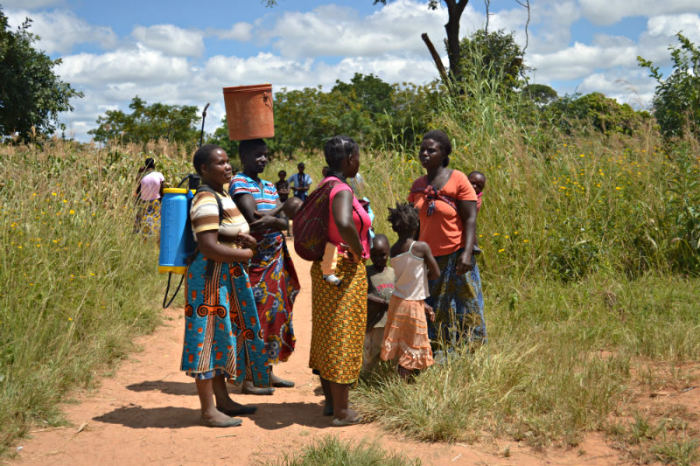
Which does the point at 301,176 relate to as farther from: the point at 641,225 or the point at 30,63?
the point at 30,63

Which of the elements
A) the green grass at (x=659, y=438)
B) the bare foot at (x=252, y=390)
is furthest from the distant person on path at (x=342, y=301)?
the green grass at (x=659, y=438)

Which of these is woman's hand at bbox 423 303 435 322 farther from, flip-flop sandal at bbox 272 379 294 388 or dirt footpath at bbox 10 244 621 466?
flip-flop sandal at bbox 272 379 294 388

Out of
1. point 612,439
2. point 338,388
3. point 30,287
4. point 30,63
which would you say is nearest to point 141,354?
point 30,287

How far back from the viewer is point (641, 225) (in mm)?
6477

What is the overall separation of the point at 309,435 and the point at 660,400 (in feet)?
7.49

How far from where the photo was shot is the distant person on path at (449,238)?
13.5ft

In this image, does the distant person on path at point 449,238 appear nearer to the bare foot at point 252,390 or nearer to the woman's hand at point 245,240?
the woman's hand at point 245,240

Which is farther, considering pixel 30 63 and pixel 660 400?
pixel 30 63

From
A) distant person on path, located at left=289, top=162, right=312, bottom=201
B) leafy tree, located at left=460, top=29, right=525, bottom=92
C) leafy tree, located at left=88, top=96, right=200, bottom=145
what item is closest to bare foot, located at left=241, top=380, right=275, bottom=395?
leafy tree, located at left=460, top=29, right=525, bottom=92

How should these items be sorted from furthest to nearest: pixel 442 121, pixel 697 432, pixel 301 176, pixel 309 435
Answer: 1. pixel 301 176
2. pixel 442 121
3. pixel 309 435
4. pixel 697 432

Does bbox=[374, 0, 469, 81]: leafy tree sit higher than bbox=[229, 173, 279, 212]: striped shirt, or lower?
higher

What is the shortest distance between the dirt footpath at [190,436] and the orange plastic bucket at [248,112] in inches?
78.2

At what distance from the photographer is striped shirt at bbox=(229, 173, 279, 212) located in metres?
4.15

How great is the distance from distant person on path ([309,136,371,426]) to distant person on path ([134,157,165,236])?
416 cm
